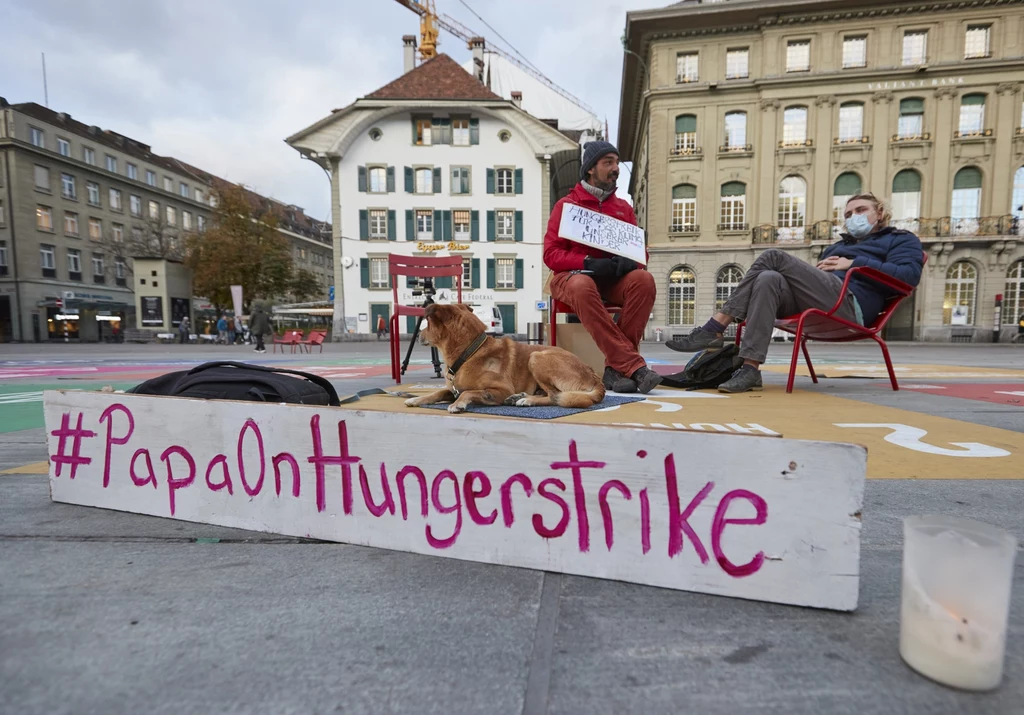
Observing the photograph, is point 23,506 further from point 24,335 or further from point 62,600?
point 24,335

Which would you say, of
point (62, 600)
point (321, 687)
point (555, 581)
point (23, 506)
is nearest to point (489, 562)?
point (555, 581)

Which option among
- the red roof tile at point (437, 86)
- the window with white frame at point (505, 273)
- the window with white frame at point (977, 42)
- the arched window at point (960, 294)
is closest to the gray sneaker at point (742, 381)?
the window with white frame at point (505, 273)

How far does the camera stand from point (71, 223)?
34.3 m

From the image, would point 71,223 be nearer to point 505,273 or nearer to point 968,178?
point 505,273

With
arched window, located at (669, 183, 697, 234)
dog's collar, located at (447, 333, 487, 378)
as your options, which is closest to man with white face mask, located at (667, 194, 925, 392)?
dog's collar, located at (447, 333, 487, 378)

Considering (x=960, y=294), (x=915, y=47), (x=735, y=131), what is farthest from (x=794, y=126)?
(x=960, y=294)

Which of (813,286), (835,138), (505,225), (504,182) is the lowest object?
(813,286)

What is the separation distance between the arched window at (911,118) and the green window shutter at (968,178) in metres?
2.58

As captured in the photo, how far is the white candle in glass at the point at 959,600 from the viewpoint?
Result: 710mm

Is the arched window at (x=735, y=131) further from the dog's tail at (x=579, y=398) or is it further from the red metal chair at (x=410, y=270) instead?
the dog's tail at (x=579, y=398)

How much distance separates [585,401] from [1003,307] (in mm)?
29867

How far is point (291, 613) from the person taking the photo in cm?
96

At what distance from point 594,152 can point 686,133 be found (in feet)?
76.9

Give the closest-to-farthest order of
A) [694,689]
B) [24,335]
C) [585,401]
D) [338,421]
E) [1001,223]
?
[694,689]
[338,421]
[585,401]
[1001,223]
[24,335]
